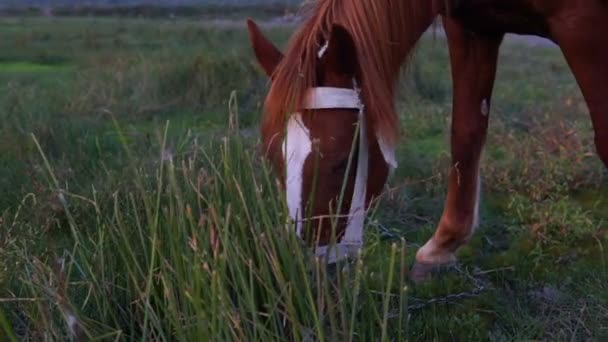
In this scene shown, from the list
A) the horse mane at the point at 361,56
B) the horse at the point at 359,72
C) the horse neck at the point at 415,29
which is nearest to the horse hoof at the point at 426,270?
the horse at the point at 359,72

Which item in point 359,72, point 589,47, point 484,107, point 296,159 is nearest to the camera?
point 296,159

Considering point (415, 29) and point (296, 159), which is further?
point (415, 29)


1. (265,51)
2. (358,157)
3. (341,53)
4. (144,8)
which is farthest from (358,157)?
(144,8)

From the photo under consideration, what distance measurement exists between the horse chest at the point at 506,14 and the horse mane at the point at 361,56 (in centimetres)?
26

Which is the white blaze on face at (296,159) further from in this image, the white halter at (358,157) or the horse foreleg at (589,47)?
the horse foreleg at (589,47)

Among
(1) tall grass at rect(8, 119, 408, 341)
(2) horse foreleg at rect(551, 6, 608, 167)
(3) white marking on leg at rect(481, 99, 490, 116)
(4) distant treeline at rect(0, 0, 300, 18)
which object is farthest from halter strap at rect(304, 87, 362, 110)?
(4) distant treeline at rect(0, 0, 300, 18)

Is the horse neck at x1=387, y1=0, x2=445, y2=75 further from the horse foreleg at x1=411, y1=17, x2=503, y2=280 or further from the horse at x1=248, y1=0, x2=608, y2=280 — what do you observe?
the horse foreleg at x1=411, y1=17, x2=503, y2=280

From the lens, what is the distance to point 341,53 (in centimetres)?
221

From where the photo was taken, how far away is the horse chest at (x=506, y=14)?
2479 millimetres

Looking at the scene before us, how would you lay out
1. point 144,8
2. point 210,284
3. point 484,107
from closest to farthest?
point 210,284 < point 484,107 < point 144,8

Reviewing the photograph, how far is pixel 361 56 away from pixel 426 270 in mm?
983

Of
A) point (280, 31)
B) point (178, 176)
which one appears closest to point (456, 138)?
point (178, 176)

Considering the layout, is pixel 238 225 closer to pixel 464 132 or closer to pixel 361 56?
pixel 361 56

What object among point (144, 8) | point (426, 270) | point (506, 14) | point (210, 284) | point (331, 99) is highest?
point (144, 8)
